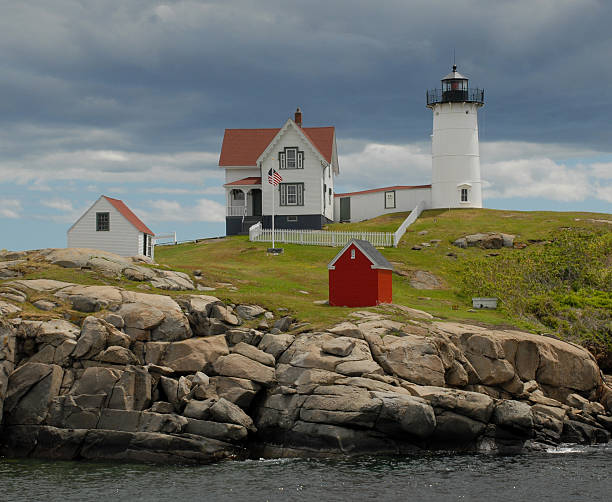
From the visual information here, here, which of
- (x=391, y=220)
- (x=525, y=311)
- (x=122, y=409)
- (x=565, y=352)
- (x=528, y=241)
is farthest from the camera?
(x=391, y=220)

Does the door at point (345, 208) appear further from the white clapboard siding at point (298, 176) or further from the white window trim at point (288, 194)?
the white window trim at point (288, 194)

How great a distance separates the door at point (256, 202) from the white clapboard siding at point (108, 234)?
2192 cm

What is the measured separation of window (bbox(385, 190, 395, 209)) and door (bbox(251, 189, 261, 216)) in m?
12.2

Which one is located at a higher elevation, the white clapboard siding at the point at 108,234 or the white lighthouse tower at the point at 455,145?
the white lighthouse tower at the point at 455,145

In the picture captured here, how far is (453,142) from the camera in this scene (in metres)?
69.5

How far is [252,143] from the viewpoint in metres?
69.6

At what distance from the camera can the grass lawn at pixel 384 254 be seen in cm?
3678

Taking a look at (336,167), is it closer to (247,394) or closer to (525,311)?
(525,311)

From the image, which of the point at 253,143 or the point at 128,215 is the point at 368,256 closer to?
the point at 128,215

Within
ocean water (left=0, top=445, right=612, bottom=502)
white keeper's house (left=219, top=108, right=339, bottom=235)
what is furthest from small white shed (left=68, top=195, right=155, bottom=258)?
ocean water (left=0, top=445, right=612, bottom=502)

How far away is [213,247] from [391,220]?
687 inches

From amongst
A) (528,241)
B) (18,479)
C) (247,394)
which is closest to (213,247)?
(528,241)

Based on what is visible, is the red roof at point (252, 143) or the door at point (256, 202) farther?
the door at point (256, 202)

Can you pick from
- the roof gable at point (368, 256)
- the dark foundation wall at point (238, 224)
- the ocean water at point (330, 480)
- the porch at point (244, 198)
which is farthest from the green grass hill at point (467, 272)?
the ocean water at point (330, 480)
